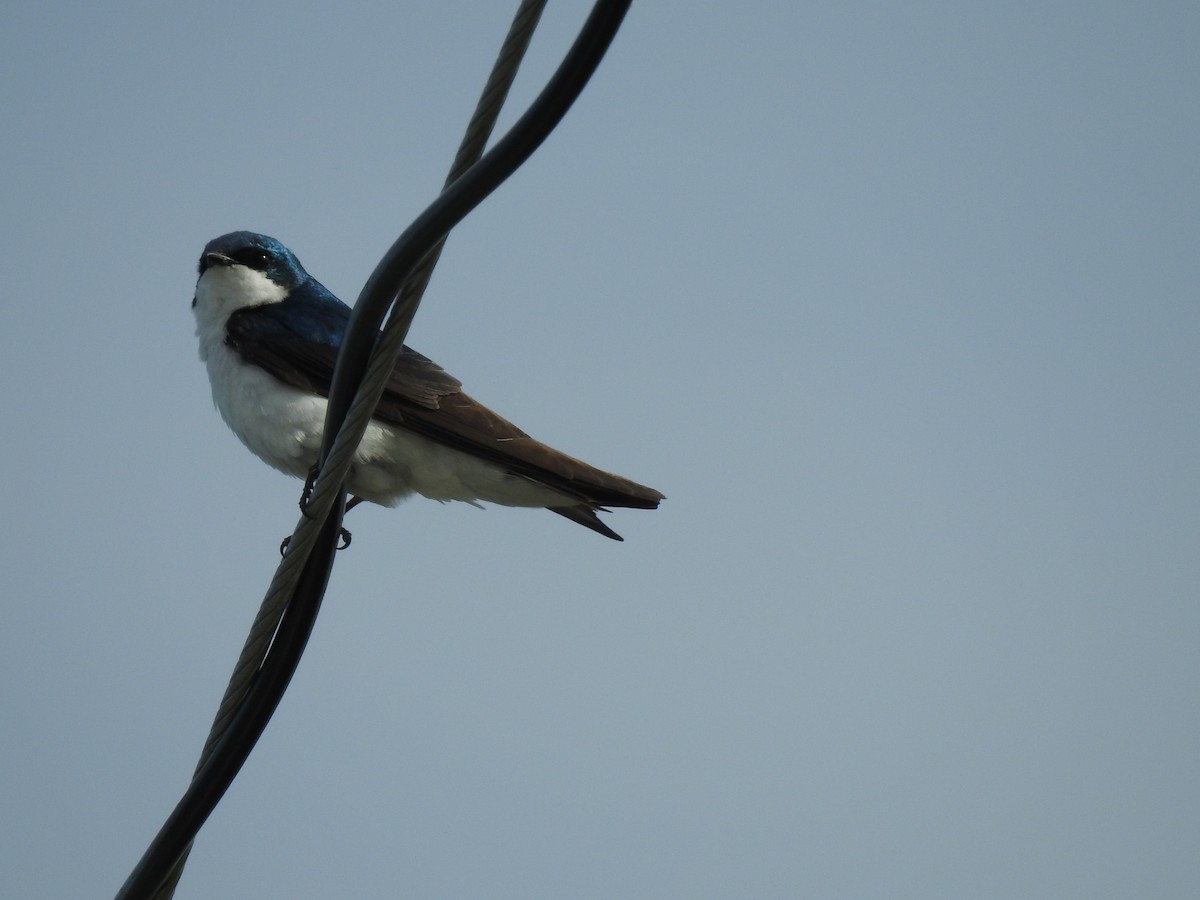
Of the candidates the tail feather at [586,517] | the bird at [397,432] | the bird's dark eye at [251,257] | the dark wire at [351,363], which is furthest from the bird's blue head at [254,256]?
the dark wire at [351,363]

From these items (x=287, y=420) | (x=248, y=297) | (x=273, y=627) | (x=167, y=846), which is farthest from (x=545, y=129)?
(x=248, y=297)

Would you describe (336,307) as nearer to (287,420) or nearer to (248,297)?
(248,297)

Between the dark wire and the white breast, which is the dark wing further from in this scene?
the dark wire

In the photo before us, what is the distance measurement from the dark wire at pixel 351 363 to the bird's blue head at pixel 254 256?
135 inches

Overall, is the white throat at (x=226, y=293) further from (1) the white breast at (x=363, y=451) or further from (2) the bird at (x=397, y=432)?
(1) the white breast at (x=363, y=451)

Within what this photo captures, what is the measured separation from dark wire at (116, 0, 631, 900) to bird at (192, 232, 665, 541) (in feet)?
6.95

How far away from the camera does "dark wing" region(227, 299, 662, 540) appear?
4148 millimetres

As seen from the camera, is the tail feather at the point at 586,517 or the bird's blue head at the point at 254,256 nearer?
the tail feather at the point at 586,517

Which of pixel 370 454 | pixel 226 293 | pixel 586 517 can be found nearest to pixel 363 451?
pixel 370 454

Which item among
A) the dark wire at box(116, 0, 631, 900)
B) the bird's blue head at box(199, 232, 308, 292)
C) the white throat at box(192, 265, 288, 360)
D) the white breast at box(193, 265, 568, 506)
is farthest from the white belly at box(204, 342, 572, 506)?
the dark wire at box(116, 0, 631, 900)

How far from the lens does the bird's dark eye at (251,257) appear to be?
5.16m

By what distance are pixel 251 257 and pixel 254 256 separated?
13 millimetres

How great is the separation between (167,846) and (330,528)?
520 mm

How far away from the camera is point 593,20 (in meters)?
1.51
